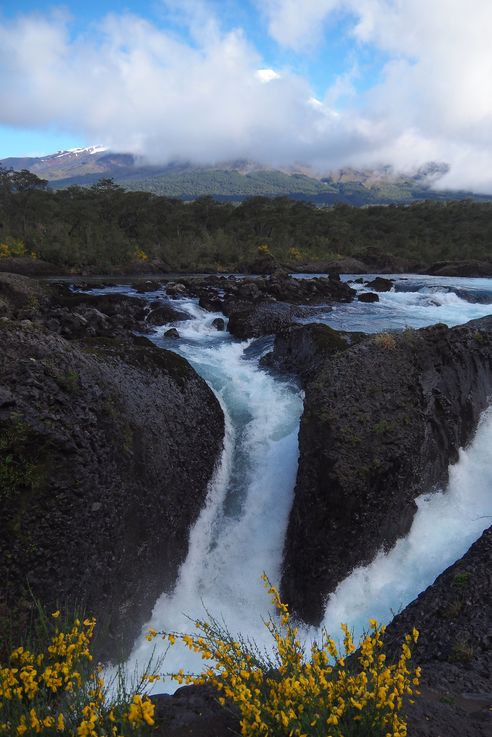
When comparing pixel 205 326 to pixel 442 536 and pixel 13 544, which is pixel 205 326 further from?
pixel 13 544

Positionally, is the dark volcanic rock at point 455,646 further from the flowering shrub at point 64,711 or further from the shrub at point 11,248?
the shrub at point 11,248

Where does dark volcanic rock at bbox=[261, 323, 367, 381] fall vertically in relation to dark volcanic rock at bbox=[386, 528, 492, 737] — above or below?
above

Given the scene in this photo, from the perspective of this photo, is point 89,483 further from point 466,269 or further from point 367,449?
point 466,269

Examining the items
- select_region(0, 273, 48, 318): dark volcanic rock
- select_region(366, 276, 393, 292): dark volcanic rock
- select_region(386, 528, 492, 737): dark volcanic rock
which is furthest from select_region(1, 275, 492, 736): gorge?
select_region(366, 276, 393, 292): dark volcanic rock

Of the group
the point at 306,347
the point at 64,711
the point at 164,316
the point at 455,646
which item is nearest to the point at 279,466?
the point at 455,646

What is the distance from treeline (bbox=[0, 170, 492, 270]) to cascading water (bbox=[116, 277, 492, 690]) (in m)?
47.7

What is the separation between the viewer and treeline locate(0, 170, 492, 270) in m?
59.2

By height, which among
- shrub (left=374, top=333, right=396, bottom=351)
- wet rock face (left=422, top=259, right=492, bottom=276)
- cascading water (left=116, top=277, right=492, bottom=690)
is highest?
wet rock face (left=422, top=259, right=492, bottom=276)

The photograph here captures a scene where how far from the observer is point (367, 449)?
9.39m

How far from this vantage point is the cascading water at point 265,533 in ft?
28.1

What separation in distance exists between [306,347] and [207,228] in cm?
7284

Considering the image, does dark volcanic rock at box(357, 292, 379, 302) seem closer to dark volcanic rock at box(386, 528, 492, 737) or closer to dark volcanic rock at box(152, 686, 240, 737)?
dark volcanic rock at box(386, 528, 492, 737)

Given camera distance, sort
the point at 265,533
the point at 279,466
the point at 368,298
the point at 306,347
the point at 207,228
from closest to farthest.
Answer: the point at 265,533, the point at 279,466, the point at 306,347, the point at 368,298, the point at 207,228

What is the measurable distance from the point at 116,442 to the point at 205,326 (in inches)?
650
